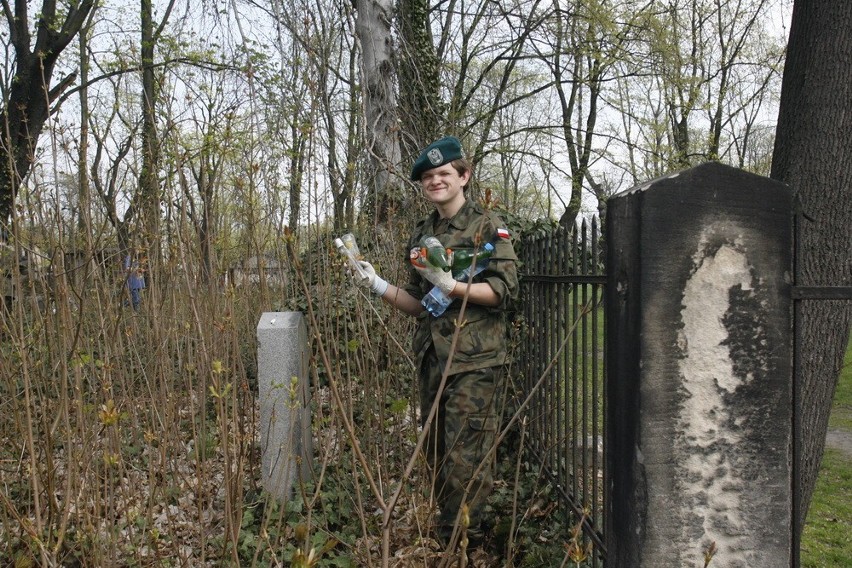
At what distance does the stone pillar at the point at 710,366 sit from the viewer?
136 centimetres

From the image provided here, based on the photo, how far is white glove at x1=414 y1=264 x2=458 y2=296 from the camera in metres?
2.34

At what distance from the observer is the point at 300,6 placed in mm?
4809

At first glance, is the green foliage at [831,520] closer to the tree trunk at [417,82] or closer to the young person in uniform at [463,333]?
the young person in uniform at [463,333]

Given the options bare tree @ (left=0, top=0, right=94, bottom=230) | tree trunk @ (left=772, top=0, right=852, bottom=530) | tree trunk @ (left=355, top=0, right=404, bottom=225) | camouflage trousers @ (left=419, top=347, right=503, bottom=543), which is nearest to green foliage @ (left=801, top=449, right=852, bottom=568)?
tree trunk @ (left=772, top=0, right=852, bottom=530)

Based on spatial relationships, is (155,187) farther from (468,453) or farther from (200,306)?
(468,453)

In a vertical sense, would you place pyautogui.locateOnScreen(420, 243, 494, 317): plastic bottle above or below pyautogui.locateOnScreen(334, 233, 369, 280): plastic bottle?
below

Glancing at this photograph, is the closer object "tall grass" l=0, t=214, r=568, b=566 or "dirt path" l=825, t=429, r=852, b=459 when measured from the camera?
"tall grass" l=0, t=214, r=568, b=566

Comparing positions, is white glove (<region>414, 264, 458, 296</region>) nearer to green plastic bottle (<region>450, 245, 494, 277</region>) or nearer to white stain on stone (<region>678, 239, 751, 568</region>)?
green plastic bottle (<region>450, 245, 494, 277</region>)

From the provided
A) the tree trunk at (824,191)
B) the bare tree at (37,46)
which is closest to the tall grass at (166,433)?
the tree trunk at (824,191)

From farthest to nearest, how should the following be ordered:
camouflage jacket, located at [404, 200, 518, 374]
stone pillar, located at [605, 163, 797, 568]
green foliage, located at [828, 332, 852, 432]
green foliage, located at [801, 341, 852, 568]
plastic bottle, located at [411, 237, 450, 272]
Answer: green foliage, located at [828, 332, 852, 432], green foliage, located at [801, 341, 852, 568], camouflage jacket, located at [404, 200, 518, 374], plastic bottle, located at [411, 237, 450, 272], stone pillar, located at [605, 163, 797, 568]

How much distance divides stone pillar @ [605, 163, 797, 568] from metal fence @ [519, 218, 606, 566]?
17.9 inches

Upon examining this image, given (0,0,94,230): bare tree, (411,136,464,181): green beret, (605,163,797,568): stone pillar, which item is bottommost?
(605,163,797,568): stone pillar

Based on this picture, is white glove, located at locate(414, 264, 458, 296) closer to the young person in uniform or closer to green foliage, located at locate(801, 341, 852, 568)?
the young person in uniform

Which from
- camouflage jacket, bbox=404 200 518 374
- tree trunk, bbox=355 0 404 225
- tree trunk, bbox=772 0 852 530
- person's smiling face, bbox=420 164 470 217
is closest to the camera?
tree trunk, bbox=772 0 852 530
